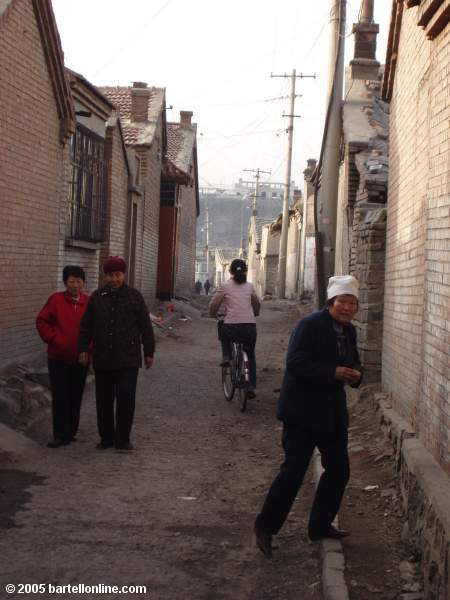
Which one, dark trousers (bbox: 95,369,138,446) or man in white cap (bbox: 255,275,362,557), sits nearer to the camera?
man in white cap (bbox: 255,275,362,557)

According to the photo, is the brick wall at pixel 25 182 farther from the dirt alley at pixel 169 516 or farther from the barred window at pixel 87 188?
the dirt alley at pixel 169 516

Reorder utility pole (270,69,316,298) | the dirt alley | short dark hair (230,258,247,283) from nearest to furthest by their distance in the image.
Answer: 1. the dirt alley
2. short dark hair (230,258,247,283)
3. utility pole (270,69,316,298)

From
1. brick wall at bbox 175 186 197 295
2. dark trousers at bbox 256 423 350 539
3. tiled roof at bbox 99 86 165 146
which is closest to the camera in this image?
dark trousers at bbox 256 423 350 539

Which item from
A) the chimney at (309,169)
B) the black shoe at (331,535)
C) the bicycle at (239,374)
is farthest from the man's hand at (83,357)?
the chimney at (309,169)

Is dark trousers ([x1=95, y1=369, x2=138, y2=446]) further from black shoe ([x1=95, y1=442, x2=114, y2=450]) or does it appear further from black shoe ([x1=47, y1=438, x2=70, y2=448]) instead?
black shoe ([x1=47, y1=438, x2=70, y2=448])

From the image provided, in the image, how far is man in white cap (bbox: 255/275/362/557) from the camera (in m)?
5.04

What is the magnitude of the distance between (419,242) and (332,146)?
17.1 feet

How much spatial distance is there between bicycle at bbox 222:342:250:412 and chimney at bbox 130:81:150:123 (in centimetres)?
1542

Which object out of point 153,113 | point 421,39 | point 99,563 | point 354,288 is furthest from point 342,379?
point 153,113

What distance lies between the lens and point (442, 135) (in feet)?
18.2

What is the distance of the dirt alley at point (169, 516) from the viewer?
4.80m

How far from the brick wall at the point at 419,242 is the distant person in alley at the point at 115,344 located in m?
2.36

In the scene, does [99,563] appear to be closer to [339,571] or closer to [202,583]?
[202,583]

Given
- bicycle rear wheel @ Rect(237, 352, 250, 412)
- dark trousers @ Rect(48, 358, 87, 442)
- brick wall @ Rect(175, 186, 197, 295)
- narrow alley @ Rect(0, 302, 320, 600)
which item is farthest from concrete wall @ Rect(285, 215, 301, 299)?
dark trousers @ Rect(48, 358, 87, 442)
